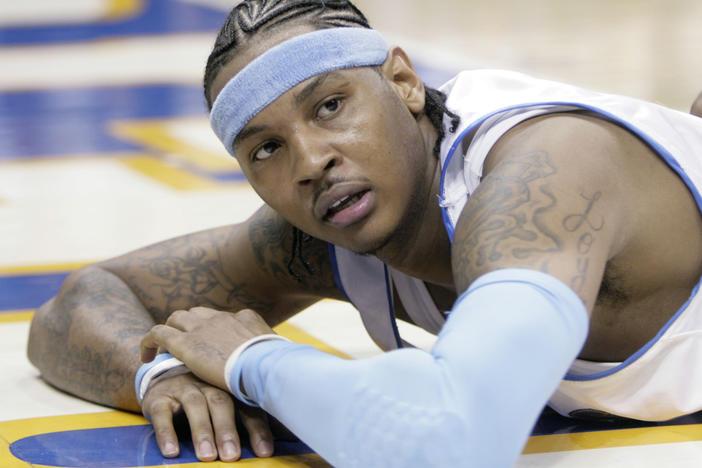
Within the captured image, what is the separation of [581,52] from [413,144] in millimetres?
7863

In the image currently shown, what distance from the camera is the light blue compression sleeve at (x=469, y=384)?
6.59ft

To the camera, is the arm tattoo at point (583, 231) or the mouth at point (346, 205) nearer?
the arm tattoo at point (583, 231)

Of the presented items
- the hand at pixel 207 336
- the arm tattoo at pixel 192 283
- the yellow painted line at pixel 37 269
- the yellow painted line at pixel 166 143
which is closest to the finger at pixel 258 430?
the hand at pixel 207 336

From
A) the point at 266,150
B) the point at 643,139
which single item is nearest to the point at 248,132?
the point at 266,150

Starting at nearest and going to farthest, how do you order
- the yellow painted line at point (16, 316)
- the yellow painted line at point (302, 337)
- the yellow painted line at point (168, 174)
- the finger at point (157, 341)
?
the finger at point (157, 341) < the yellow painted line at point (302, 337) < the yellow painted line at point (16, 316) < the yellow painted line at point (168, 174)

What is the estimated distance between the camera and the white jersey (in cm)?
256

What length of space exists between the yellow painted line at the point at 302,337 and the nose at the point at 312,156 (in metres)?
1.09

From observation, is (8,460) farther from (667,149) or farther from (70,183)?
(70,183)

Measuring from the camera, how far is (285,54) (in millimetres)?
2672

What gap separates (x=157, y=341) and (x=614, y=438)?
43.9 inches

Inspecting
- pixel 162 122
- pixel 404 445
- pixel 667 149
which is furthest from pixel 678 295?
pixel 162 122

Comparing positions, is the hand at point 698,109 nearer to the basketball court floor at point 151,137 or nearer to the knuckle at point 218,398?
the basketball court floor at point 151,137

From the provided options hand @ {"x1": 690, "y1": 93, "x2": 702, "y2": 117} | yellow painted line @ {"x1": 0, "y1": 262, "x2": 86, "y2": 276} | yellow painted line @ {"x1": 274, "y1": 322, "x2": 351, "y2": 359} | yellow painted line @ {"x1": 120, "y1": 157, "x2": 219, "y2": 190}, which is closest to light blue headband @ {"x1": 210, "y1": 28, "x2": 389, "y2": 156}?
yellow painted line @ {"x1": 274, "y1": 322, "x2": 351, "y2": 359}

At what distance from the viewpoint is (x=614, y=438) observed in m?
2.76
